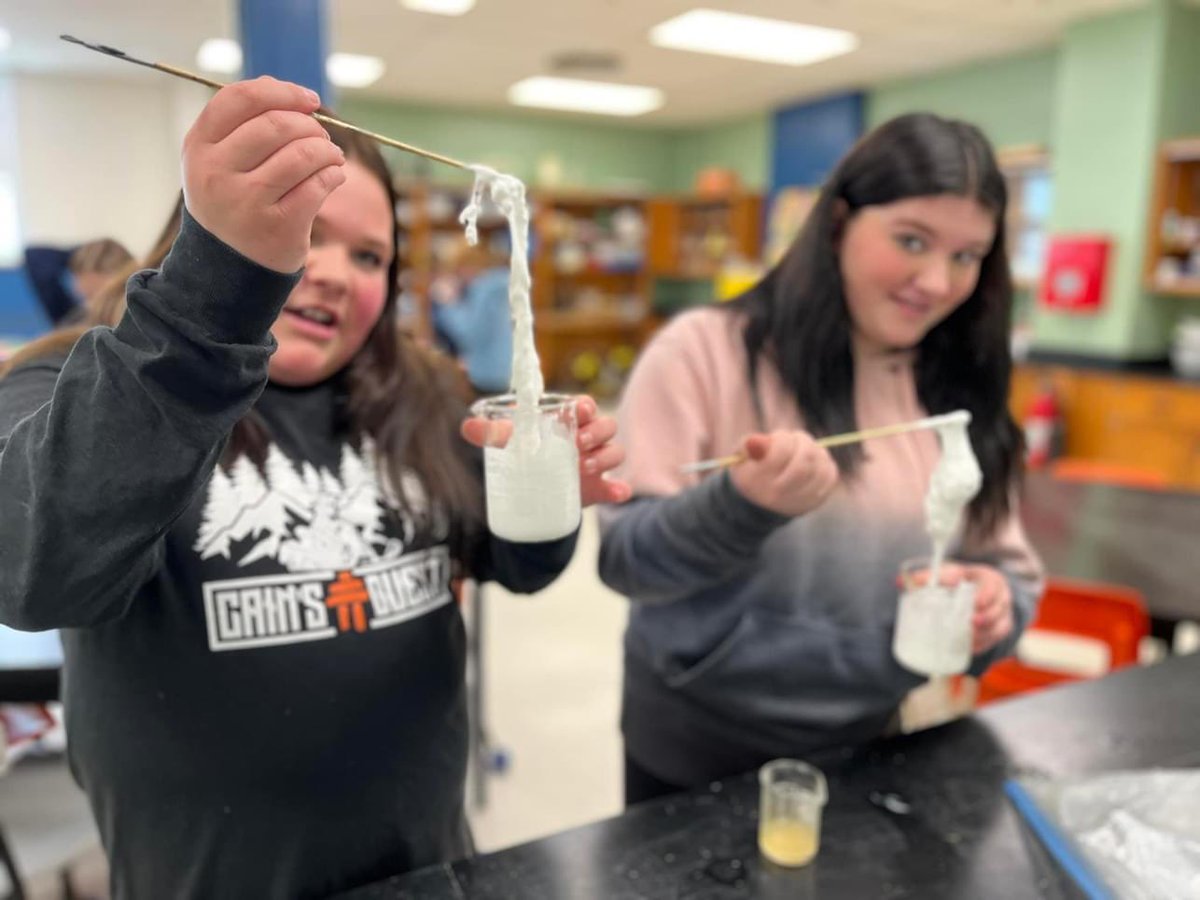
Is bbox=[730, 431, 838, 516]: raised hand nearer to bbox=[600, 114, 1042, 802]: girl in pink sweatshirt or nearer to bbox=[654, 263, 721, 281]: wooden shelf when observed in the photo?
bbox=[600, 114, 1042, 802]: girl in pink sweatshirt

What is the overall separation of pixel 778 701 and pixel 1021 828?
36 centimetres

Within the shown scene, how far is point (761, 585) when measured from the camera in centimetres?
124

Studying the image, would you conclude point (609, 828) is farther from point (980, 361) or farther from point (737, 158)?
point (737, 158)

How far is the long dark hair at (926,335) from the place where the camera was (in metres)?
1.18

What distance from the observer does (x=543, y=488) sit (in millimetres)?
854

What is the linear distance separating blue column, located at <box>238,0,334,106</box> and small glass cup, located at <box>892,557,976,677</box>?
1.78 meters

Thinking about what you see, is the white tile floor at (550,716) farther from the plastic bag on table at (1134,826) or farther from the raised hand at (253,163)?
the raised hand at (253,163)

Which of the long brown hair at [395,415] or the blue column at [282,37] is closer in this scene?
the long brown hair at [395,415]

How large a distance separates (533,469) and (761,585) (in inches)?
20.7

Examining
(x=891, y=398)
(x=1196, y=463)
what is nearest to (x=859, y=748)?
(x=891, y=398)

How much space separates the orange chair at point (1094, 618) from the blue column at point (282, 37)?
2.15 metres

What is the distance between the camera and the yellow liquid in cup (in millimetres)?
982

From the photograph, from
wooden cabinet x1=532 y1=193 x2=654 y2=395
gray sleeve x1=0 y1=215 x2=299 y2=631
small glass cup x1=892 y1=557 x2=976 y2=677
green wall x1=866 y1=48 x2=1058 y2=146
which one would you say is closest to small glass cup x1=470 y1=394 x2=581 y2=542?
gray sleeve x1=0 y1=215 x2=299 y2=631

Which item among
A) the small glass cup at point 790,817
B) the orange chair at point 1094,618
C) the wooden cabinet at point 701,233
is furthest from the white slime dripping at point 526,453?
the wooden cabinet at point 701,233
